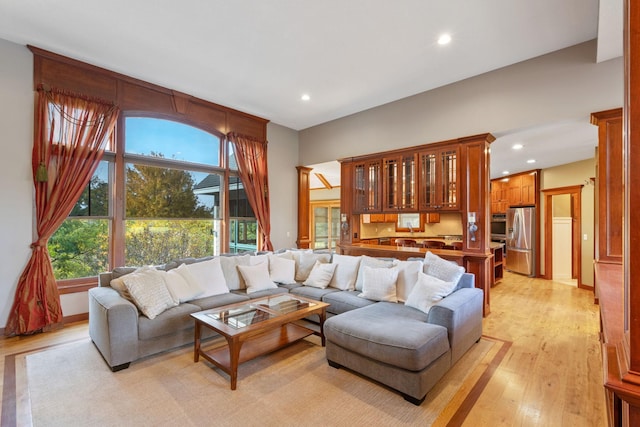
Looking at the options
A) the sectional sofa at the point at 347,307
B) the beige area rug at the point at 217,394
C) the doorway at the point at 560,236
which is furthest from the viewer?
the doorway at the point at 560,236

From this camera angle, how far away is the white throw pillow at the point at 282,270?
14.4 ft

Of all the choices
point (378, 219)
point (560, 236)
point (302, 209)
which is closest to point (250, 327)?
point (302, 209)

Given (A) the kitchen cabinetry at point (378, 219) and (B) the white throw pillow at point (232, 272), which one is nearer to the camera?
(B) the white throw pillow at point (232, 272)

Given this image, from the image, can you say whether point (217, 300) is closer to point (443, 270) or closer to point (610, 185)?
point (443, 270)

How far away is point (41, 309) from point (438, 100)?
607 cm

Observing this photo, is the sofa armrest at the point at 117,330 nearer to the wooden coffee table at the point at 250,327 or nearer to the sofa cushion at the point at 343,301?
the wooden coffee table at the point at 250,327

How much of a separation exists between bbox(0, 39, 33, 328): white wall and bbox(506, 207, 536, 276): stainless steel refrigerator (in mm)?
9039

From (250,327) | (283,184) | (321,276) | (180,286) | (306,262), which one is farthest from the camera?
(283,184)

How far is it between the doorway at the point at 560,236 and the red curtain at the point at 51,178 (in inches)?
342

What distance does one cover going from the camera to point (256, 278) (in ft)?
13.4

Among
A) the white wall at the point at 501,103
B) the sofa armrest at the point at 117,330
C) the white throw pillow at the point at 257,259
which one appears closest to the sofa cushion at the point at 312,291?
the white throw pillow at the point at 257,259

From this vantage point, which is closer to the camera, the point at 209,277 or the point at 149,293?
the point at 149,293

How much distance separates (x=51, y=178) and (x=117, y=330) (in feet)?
7.80

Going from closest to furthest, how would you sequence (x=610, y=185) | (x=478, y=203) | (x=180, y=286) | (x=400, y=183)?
(x=610, y=185) → (x=180, y=286) → (x=478, y=203) → (x=400, y=183)
